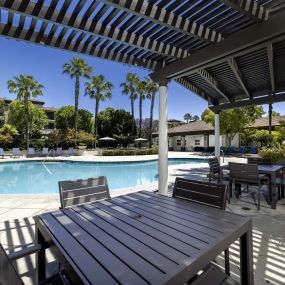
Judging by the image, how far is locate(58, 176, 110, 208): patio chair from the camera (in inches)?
108

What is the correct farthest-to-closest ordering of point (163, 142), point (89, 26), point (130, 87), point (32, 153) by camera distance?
point (130, 87) → point (32, 153) → point (163, 142) → point (89, 26)

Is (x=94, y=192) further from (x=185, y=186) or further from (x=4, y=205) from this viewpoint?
(x=4, y=205)

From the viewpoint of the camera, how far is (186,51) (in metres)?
4.72

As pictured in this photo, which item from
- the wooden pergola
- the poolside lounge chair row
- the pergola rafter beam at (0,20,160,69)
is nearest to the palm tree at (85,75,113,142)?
the poolside lounge chair row

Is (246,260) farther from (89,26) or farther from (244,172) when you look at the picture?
(89,26)

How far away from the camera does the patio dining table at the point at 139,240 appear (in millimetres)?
1249

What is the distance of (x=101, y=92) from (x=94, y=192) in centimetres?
2703

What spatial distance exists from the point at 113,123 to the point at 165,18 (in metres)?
31.7

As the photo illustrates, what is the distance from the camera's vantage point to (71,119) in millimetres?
38344

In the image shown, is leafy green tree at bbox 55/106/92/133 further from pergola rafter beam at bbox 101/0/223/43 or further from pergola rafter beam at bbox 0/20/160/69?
pergola rafter beam at bbox 101/0/223/43

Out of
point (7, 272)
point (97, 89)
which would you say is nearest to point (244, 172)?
point (7, 272)

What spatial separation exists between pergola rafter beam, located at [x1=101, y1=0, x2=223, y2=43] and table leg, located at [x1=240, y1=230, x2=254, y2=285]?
316 cm

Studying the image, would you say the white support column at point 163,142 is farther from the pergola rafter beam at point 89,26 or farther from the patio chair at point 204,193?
the patio chair at point 204,193

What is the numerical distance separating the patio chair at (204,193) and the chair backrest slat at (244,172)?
9.36ft
